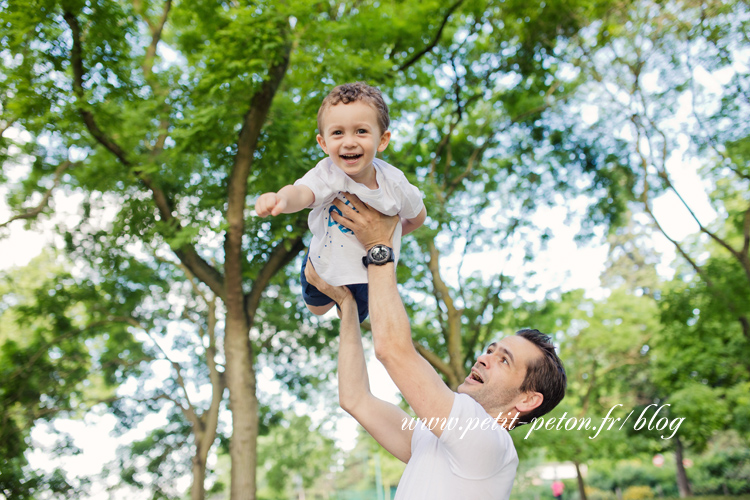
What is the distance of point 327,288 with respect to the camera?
2.39 meters

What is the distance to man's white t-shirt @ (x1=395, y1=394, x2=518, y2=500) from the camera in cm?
187

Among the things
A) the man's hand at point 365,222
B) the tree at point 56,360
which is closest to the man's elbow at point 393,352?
the man's hand at point 365,222

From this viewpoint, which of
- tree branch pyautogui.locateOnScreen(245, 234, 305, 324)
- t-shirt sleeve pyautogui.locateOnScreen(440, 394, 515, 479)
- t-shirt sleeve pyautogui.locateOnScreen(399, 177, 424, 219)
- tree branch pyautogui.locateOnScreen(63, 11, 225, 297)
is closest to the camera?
t-shirt sleeve pyautogui.locateOnScreen(440, 394, 515, 479)

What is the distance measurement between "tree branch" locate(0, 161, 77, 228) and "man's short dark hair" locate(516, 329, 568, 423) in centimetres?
1117

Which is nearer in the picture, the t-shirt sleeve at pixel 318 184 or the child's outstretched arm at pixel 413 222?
the t-shirt sleeve at pixel 318 184

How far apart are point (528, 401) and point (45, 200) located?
1181cm

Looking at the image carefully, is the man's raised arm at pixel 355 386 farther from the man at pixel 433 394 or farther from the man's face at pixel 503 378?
the man's face at pixel 503 378

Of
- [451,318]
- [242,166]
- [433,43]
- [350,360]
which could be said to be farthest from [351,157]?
[451,318]

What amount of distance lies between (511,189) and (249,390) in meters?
7.76

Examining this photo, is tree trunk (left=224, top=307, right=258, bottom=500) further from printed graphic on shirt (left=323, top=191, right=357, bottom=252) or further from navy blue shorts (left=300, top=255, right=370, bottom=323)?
printed graphic on shirt (left=323, top=191, right=357, bottom=252)

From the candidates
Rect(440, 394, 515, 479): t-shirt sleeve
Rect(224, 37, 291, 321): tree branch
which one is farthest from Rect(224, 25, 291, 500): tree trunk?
Rect(440, 394, 515, 479): t-shirt sleeve

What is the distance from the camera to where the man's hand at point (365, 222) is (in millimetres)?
2193

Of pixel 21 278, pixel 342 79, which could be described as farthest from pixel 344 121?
pixel 21 278

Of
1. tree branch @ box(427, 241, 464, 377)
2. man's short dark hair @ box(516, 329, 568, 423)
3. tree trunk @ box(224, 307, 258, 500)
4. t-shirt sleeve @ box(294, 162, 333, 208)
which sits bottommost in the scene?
man's short dark hair @ box(516, 329, 568, 423)
